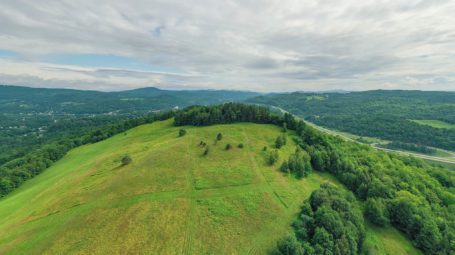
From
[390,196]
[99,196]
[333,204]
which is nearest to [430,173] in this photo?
[390,196]

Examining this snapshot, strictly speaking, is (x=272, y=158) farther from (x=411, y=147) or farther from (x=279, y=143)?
(x=411, y=147)

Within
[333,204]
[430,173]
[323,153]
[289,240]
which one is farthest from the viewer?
[430,173]

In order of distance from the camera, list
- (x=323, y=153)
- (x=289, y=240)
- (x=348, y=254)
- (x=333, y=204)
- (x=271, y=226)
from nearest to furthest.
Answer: (x=289, y=240)
(x=348, y=254)
(x=271, y=226)
(x=333, y=204)
(x=323, y=153)

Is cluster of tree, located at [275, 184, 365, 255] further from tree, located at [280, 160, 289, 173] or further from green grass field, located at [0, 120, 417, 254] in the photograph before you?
tree, located at [280, 160, 289, 173]

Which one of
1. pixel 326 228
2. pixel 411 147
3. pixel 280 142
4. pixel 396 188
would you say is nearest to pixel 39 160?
pixel 280 142

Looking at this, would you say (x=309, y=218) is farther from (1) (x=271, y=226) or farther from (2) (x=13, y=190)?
(2) (x=13, y=190)

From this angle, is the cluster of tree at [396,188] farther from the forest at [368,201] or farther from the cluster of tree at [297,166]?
the cluster of tree at [297,166]

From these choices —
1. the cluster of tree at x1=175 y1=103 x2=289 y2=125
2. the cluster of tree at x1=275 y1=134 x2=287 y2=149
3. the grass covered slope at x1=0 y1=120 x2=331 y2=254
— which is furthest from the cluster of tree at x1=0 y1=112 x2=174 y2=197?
the cluster of tree at x1=275 y1=134 x2=287 y2=149
